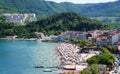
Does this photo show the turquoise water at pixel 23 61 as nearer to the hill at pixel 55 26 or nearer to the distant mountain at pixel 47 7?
the hill at pixel 55 26

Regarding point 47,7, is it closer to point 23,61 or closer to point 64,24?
point 64,24

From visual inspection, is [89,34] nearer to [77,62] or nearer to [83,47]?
[83,47]

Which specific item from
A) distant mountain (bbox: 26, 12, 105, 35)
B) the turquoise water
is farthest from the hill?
the turquoise water

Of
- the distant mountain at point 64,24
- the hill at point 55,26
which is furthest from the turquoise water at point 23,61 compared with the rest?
the distant mountain at point 64,24

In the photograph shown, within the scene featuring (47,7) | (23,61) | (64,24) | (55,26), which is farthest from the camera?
(47,7)

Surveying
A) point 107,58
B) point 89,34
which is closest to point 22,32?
point 89,34

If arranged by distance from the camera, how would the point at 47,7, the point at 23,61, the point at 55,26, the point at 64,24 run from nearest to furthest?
the point at 23,61, the point at 55,26, the point at 64,24, the point at 47,7

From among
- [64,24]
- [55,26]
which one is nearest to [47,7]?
[64,24]

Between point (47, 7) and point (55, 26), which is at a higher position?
point (55, 26)
